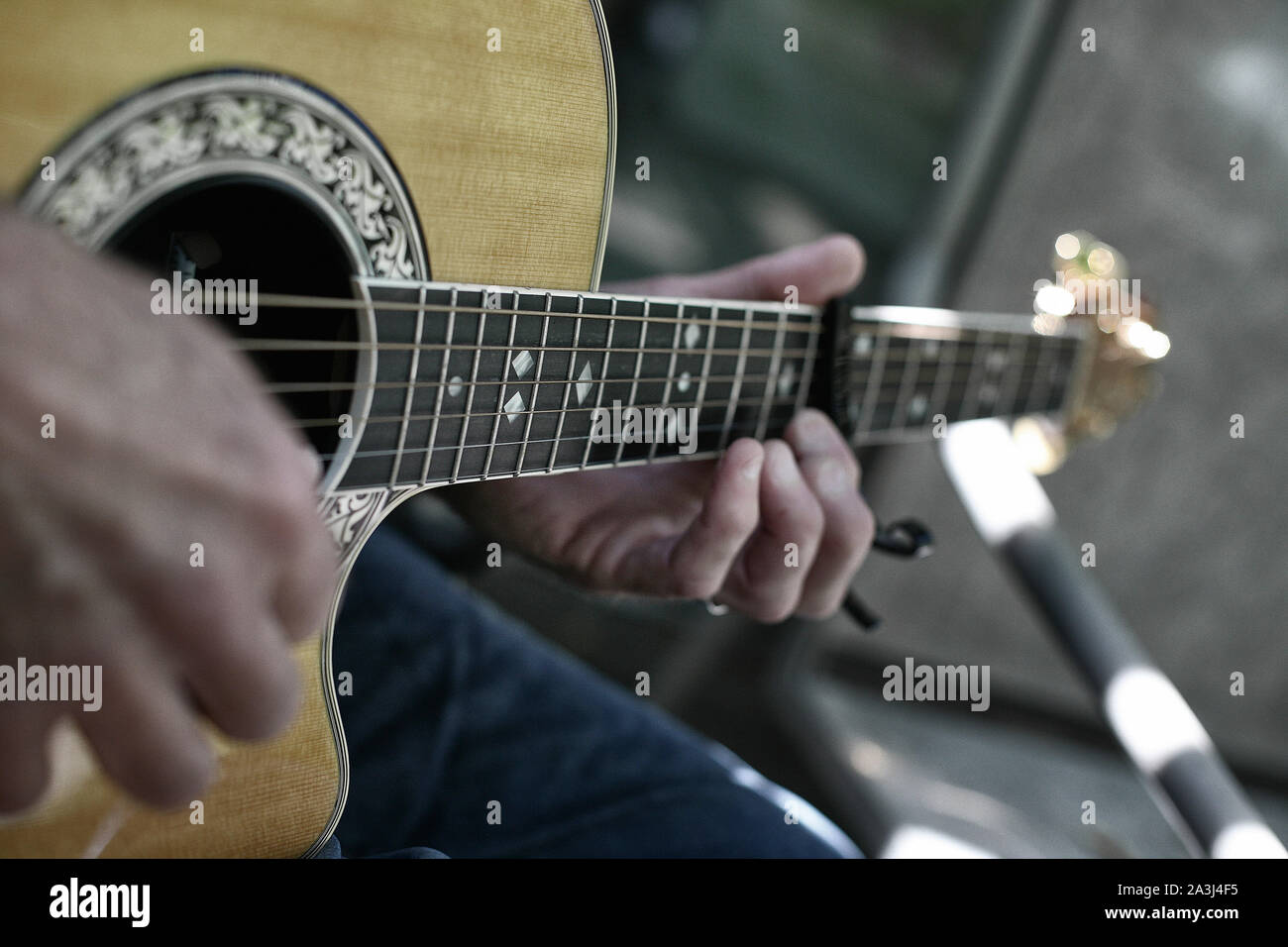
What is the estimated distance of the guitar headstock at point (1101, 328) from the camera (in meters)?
1.08

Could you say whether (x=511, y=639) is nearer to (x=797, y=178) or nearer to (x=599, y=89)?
(x=599, y=89)

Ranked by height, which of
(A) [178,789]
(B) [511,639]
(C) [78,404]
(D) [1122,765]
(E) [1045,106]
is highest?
(E) [1045,106]

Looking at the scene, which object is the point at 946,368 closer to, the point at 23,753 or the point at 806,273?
the point at 806,273

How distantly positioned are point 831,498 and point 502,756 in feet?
1.09

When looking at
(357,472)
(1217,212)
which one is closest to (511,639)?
(357,472)

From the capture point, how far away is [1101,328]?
42.5 inches

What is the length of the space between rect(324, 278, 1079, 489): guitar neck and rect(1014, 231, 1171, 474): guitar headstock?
0.72ft

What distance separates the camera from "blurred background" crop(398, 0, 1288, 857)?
1.42 meters

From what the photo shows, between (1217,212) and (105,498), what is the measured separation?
1.89m

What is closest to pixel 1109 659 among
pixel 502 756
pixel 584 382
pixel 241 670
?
pixel 502 756

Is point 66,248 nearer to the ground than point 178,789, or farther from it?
farther from it

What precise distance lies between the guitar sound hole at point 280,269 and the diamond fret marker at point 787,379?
0.36 metres

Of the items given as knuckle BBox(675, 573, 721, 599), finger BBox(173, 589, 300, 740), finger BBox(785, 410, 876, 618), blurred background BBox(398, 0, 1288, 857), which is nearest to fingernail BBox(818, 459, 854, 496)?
finger BBox(785, 410, 876, 618)

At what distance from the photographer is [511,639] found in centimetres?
86
